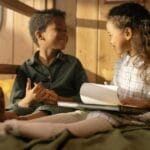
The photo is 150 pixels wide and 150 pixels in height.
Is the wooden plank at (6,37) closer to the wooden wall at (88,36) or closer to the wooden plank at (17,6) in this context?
the wooden wall at (88,36)

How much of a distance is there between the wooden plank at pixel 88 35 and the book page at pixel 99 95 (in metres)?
0.65

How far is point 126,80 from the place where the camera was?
3.99 ft

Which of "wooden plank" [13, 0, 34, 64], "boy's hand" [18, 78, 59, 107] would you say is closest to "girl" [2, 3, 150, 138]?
"boy's hand" [18, 78, 59, 107]

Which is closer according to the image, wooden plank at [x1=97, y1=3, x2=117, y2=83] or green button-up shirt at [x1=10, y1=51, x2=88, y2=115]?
green button-up shirt at [x1=10, y1=51, x2=88, y2=115]

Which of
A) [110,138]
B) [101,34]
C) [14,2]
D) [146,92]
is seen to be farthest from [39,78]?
[110,138]

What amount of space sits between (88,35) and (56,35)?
0.30m

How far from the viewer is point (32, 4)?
190cm

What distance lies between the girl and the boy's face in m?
0.31

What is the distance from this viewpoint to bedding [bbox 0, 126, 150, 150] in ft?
2.13

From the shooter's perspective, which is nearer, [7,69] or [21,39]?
[7,69]

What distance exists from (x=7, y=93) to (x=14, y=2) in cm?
43

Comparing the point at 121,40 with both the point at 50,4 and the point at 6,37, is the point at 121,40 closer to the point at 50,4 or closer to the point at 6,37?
the point at 50,4

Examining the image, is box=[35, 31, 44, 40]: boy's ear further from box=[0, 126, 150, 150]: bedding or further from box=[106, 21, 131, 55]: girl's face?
box=[0, 126, 150, 150]: bedding

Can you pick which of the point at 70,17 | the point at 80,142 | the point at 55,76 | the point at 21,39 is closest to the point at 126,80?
the point at 55,76
